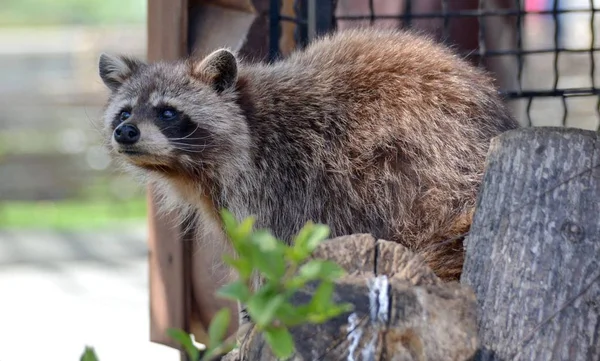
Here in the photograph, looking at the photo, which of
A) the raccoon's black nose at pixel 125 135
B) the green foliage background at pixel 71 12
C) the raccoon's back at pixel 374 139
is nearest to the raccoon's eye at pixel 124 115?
the raccoon's black nose at pixel 125 135

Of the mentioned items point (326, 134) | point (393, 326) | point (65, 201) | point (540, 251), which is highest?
point (326, 134)

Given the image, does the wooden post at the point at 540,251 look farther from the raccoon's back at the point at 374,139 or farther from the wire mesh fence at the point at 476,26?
the wire mesh fence at the point at 476,26

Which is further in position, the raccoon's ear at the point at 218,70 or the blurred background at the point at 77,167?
the blurred background at the point at 77,167

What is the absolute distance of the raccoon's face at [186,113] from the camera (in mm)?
4141

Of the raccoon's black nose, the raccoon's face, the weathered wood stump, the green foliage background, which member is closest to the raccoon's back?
the raccoon's face

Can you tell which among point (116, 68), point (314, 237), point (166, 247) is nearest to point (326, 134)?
point (116, 68)

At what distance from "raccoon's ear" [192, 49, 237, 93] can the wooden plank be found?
65cm

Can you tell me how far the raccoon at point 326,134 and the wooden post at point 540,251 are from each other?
1.07 meters

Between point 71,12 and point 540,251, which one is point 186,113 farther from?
point 71,12

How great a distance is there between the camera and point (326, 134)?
4.09 m

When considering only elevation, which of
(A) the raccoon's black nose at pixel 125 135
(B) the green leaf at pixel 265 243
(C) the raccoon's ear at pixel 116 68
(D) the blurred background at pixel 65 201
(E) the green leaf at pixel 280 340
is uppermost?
(C) the raccoon's ear at pixel 116 68

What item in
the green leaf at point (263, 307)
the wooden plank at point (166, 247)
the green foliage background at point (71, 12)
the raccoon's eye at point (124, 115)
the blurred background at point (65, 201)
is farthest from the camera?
the green foliage background at point (71, 12)

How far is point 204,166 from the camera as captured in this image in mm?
4281

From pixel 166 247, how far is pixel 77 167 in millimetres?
10719
